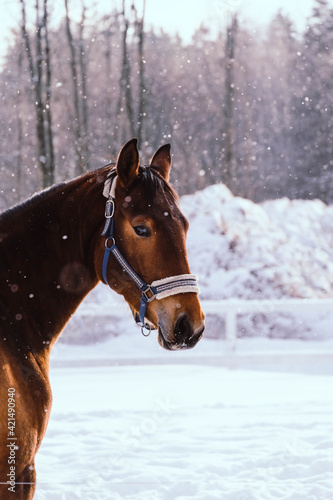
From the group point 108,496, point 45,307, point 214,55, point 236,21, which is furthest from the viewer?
point 214,55

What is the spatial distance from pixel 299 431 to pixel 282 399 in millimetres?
1772

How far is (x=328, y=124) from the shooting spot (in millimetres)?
23953

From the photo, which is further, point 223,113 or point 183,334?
point 223,113

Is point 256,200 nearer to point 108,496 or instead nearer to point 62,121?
point 62,121

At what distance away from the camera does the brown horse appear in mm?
2438

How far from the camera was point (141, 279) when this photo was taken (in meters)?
2.60

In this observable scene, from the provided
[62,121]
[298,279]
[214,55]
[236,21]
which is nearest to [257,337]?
[298,279]

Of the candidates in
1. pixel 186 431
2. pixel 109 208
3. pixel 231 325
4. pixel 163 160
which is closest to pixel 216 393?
pixel 231 325

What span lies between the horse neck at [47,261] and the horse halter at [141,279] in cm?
8

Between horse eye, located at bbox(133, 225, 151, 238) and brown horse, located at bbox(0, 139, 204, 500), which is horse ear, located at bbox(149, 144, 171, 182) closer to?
brown horse, located at bbox(0, 139, 204, 500)

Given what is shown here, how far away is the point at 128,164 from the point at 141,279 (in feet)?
1.65

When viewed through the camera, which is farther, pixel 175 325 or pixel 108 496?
pixel 108 496

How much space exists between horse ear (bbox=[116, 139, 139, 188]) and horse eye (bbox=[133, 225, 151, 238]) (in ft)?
0.69

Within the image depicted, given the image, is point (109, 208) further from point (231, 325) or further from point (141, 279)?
point (231, 325)
